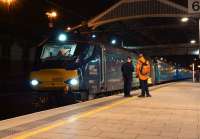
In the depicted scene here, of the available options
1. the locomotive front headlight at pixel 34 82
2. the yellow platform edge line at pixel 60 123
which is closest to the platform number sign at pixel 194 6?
the yellow platform edge line at pixel 60 123

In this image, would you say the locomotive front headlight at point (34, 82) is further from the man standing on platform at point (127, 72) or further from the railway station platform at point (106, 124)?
the railway station platform at point (106, 124)

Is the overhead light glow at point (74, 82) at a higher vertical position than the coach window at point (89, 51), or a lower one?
lower

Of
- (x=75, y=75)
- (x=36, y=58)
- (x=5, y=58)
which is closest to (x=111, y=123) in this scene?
(x=75, y=75)

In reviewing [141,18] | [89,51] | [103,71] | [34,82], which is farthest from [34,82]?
[141,18]

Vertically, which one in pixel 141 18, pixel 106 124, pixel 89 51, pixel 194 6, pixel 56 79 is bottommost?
pixel 106 124

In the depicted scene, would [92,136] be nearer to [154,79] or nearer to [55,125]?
[55,125]

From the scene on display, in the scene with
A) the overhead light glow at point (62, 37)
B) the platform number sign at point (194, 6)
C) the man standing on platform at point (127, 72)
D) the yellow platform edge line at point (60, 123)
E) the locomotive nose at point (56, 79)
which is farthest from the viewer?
the overhead light glow at point (62, 37)

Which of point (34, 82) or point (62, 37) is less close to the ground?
→ point (62, 37)

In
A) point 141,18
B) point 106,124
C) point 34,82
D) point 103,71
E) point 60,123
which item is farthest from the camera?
point 141,18

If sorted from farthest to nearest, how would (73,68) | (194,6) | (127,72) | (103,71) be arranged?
1. (103,71)
2. (127,72)
3. (73,68)
4. (194,6)

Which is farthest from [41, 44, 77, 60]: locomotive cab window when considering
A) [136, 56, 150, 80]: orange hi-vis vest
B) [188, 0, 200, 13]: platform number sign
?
[188, 0, 200, 13]: platform number sign

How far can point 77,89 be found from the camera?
15.3 meters

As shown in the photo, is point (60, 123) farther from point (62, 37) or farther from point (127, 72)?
point (62, 37)

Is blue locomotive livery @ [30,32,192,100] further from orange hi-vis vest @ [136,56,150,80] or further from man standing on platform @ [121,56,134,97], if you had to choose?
orange hi-vis vest @ [136,56,150,80]
